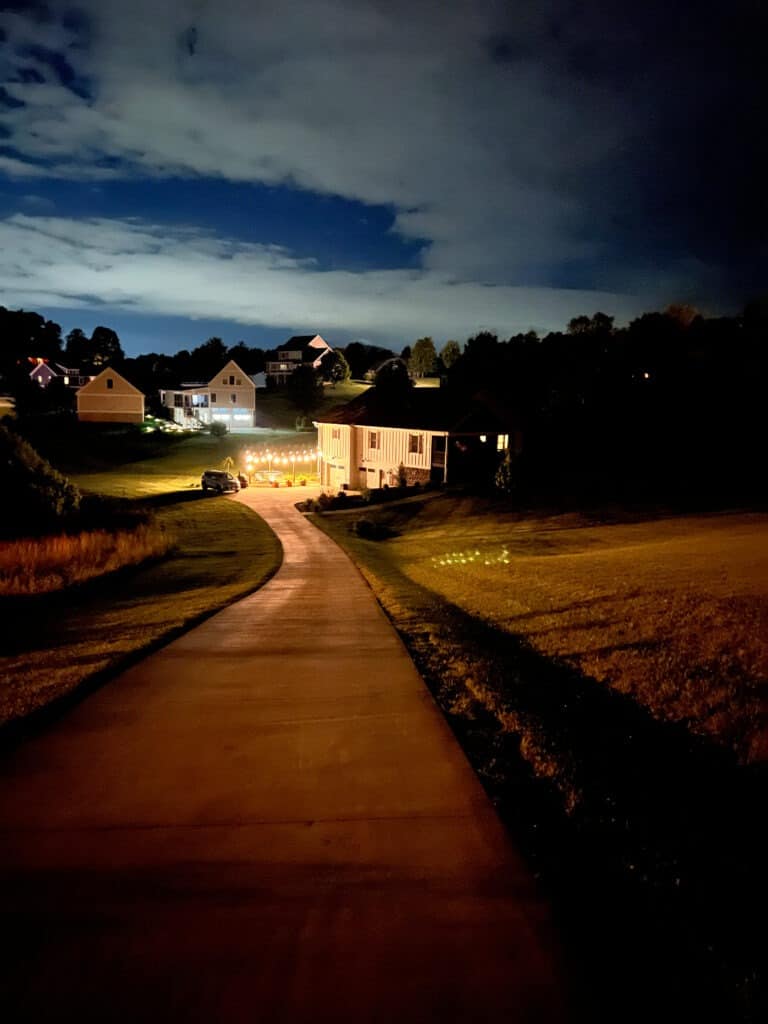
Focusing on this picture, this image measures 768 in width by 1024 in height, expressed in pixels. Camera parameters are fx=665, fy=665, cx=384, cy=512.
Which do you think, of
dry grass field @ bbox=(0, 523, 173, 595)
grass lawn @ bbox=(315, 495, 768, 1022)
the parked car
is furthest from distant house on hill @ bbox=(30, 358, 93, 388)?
grass lawn @ bbox=(315, 495, 768, 1022)

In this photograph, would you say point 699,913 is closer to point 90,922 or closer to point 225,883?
point 225,883

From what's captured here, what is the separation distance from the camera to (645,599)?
12.4 metres

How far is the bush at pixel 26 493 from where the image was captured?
28844 mm

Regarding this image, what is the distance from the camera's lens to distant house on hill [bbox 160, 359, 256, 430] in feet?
285

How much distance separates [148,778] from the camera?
20.6 feet

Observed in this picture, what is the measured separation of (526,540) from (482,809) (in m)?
19.5

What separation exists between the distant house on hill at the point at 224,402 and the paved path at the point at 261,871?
8177 centimetres

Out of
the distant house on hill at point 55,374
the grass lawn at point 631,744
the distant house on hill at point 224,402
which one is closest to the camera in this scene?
the grass lawn at point 631,744

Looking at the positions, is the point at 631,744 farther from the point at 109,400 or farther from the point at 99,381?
the point at 99,381

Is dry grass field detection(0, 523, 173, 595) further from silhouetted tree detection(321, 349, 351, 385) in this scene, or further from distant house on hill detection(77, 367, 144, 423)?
silhouetted tree detection(321, 349, 351, 385)

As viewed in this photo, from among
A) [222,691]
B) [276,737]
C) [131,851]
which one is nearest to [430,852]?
[131,851]

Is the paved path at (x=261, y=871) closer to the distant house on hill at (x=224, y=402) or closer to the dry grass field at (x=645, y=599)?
the dry grass field at (x=645, y=599)

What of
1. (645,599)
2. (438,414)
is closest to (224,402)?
(438,414)

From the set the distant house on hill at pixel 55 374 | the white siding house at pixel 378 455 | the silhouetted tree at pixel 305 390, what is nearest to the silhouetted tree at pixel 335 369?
the silhouetted tree at pixel 305 390
